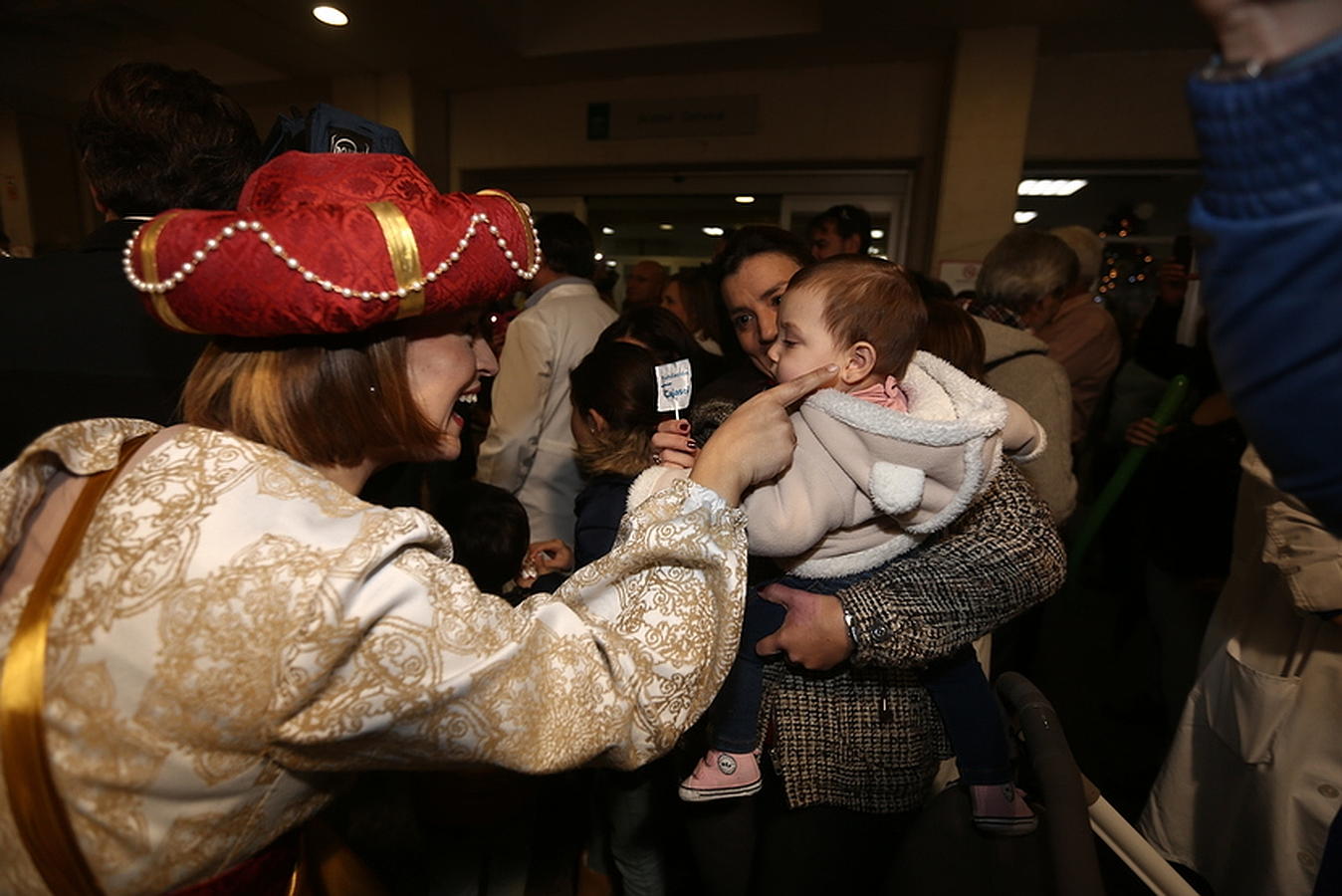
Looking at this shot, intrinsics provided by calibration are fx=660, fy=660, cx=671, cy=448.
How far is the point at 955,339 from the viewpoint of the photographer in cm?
181

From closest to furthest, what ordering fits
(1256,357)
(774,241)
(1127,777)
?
(1256,357), (774,241), (1127,777)

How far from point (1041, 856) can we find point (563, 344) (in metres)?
2.39

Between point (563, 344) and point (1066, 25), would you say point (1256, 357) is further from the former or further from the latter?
point (1066, 25)

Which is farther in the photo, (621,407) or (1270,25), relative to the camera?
(621,407)

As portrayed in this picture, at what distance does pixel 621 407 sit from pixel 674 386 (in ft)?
1.27

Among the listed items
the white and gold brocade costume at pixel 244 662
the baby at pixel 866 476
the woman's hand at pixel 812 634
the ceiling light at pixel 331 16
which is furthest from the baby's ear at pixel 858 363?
the ceiling light at pixel 331 16

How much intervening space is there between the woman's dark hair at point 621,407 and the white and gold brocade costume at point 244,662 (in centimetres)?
85

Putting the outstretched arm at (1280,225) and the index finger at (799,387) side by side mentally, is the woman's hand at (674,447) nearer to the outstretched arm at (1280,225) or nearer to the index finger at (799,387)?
the index finger at (799,387)

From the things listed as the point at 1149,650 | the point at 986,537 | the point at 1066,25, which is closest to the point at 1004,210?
the point at 1066,25

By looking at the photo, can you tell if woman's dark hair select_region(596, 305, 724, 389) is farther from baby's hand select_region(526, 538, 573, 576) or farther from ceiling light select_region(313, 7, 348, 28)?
ceiling light select_region(313, 7, 348, 28)

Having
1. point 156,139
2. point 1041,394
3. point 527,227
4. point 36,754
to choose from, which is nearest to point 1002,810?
point 527,227

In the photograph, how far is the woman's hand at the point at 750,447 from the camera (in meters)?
1.07

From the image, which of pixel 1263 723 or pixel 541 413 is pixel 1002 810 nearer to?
pixel 1263 723

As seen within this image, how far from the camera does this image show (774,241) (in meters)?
1.75
